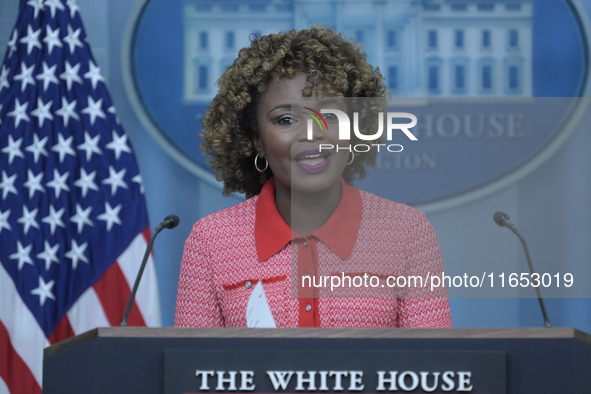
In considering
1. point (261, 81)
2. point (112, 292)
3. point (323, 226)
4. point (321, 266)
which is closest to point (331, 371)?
point (321, 266)

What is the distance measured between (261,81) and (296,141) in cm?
33

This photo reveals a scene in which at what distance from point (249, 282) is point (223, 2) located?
6.75 ft

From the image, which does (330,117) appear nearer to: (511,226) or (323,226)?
(323,226)

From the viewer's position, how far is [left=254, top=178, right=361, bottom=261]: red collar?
150cm

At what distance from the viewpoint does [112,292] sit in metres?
3.12

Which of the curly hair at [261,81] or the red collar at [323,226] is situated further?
the curly hair at [261,81]

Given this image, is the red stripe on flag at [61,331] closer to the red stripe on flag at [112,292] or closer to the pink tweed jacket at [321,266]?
the red stripe on flag at [112,292]

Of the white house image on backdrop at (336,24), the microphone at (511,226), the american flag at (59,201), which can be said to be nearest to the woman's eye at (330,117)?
the microphone at (511,226)

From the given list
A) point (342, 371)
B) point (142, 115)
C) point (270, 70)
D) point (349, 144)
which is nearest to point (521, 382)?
point (342, 371)

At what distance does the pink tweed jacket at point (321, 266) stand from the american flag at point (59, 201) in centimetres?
136

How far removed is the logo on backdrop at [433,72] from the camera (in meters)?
1.39

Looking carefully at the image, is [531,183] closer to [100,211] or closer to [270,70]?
[270,70]

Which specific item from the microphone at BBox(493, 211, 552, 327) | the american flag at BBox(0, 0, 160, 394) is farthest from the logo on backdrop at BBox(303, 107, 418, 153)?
the american flag at BBox(0, 0, 160, 394)

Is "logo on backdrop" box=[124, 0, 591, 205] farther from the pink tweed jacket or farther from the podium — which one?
the podium
